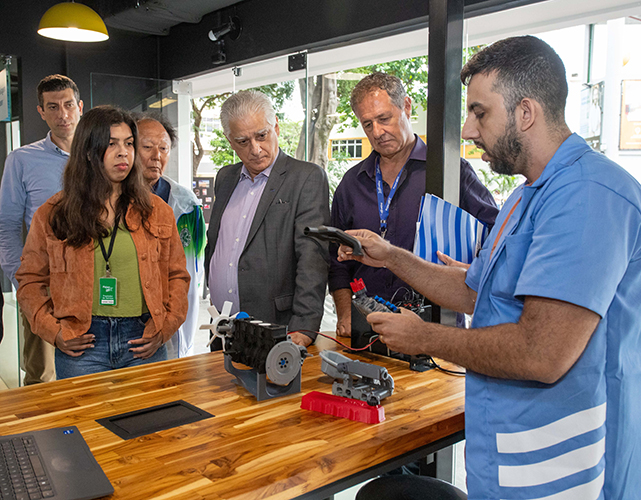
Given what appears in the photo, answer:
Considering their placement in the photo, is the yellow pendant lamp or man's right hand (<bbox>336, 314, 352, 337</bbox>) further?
the yellow pendant lamp

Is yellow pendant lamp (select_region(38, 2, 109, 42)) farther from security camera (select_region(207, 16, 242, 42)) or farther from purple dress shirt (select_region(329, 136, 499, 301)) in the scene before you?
purple dress shirt (select_region(329, 136, 499, 301))

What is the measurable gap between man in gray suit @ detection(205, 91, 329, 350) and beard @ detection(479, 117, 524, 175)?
1.18m

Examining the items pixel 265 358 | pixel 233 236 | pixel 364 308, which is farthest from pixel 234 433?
pixel 233 236

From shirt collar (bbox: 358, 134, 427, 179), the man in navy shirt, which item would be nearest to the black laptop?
the man in navy shirt

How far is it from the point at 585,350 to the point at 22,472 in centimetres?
126

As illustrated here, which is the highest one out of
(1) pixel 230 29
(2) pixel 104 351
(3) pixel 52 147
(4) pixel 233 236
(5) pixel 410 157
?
(1) pixel 230 29

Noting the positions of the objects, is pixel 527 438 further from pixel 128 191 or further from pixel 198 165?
pixel 198 165

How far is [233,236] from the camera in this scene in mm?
2730

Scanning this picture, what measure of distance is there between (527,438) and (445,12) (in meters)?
1.57

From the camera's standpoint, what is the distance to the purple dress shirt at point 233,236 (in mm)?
2688

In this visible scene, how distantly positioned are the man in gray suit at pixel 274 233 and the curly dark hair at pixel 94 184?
18.8 inches

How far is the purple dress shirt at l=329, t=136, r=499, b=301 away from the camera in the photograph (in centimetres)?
252

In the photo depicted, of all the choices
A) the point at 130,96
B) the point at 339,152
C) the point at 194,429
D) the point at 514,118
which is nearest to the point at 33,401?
the point at 194,429

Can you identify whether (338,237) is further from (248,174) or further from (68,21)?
(68,21)
